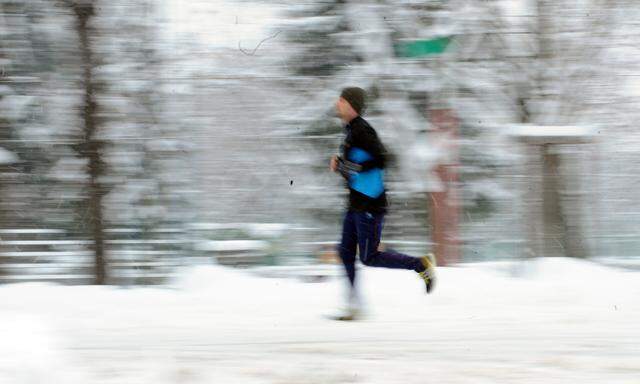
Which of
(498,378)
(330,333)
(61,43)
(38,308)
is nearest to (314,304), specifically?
(330,333)

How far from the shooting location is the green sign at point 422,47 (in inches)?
Answer: 371

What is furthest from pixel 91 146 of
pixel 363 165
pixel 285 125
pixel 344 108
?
pixel 363 165

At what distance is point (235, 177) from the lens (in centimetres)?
1130

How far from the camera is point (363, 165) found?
19.2 ft

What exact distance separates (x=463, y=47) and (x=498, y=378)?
5729 millimetres

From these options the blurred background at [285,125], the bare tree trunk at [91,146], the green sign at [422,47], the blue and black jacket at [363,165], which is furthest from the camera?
the green sign at [422,47]

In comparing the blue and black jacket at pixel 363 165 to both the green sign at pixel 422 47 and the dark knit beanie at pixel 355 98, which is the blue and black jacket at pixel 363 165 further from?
the green sign at pixel 422 47

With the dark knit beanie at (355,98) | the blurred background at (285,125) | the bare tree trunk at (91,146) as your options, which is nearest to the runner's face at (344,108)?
the dark knit beanie at (355,98)

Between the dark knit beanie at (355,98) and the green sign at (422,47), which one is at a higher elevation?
the dark knit beanie at (355,98)

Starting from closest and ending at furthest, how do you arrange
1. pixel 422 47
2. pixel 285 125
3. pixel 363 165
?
pixel 363 165, pixel 422 47, pixel 285 125

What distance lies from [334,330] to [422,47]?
4.51m

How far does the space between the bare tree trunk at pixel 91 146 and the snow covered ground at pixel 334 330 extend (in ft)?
4.75

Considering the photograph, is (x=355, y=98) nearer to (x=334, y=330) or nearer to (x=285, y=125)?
(x=334, y=330)

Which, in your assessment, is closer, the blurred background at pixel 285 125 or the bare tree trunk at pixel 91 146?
the bare tree trunk at pixel 91 146
